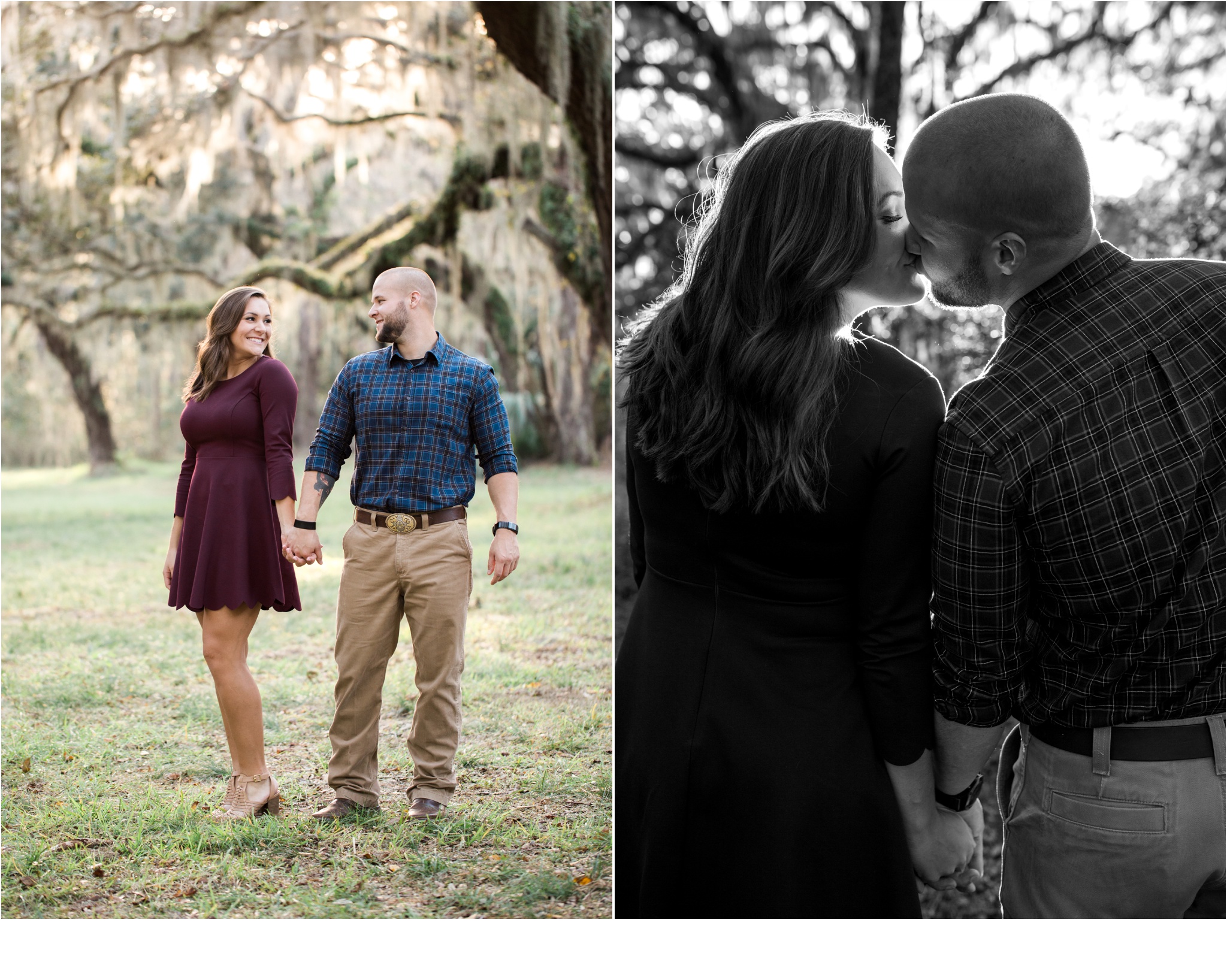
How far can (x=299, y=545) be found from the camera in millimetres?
2191

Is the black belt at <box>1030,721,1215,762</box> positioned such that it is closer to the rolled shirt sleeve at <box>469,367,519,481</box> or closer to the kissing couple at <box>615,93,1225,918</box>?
the kissing couple at <box>615,93,1225,918</box>

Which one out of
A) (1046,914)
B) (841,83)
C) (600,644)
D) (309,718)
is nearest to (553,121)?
(841,83)

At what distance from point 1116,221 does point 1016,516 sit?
2.21m

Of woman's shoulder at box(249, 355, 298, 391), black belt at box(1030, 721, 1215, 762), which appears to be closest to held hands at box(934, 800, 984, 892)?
black belt at box(1030, 721, 1215, 762)

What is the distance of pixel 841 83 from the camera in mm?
3361

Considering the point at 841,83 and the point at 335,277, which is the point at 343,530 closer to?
the point at 335,277

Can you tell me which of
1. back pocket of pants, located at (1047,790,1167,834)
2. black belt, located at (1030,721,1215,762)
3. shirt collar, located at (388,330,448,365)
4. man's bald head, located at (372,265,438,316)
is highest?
man's bald head, located at (372,265,438,316)

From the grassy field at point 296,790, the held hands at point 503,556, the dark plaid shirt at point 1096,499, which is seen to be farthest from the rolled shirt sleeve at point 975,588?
the grassy field at point 296,790

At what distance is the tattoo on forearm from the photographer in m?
2.22

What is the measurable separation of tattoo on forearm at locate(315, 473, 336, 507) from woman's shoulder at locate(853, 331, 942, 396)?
1.27 meters

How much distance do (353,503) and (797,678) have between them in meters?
1.21

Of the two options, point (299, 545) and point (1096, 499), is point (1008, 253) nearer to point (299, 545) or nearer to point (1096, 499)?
point (1096, 499)

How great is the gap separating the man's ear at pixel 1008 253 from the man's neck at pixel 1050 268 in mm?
19

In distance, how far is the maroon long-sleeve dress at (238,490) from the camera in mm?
2188
